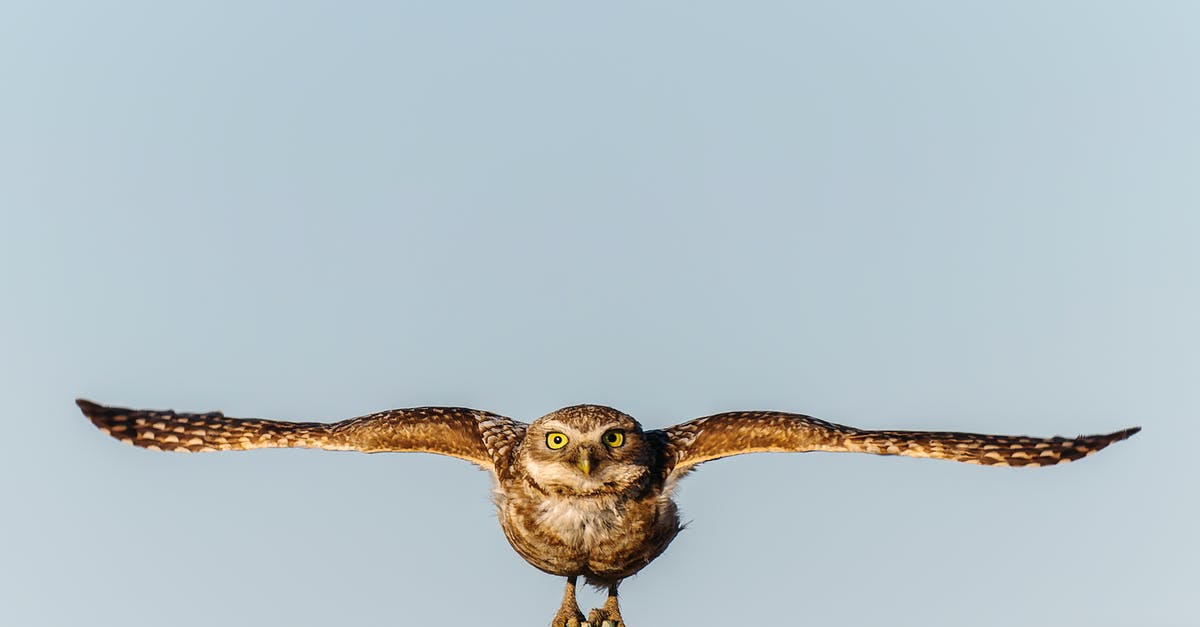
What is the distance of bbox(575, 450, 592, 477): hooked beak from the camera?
16234 millimetres

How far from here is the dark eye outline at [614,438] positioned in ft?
54.6

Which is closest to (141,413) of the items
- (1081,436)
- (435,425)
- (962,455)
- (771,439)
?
(435,425)

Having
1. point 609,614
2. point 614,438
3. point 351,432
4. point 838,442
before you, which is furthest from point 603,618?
point 351,432

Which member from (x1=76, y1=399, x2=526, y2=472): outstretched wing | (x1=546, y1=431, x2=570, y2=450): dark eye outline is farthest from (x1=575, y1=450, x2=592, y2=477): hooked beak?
(x1=76, y1=399, x2=526, y2=472): outstretched wing

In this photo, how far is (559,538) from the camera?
661 inches

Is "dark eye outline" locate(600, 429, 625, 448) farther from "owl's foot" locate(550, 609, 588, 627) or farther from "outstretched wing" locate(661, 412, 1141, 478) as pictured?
"owl's foot" locate(550, 609, 588, 627)

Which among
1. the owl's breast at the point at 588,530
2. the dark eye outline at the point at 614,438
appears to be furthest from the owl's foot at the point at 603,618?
the dark eye outline at the point at 614,438

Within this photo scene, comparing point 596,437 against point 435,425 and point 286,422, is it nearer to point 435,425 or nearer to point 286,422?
point 435,425

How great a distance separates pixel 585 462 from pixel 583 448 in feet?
0.72

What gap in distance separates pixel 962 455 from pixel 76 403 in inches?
431

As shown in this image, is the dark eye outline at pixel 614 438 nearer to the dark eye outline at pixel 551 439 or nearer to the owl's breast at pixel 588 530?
the dark eye outline at pixel 551 439

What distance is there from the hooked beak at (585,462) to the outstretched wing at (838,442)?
5.49ft

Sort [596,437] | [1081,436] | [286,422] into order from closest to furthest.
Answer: [596,437]
[1081,436]
[286,422]

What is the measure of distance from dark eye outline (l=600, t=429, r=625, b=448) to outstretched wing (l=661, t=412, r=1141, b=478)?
3.91 ft
